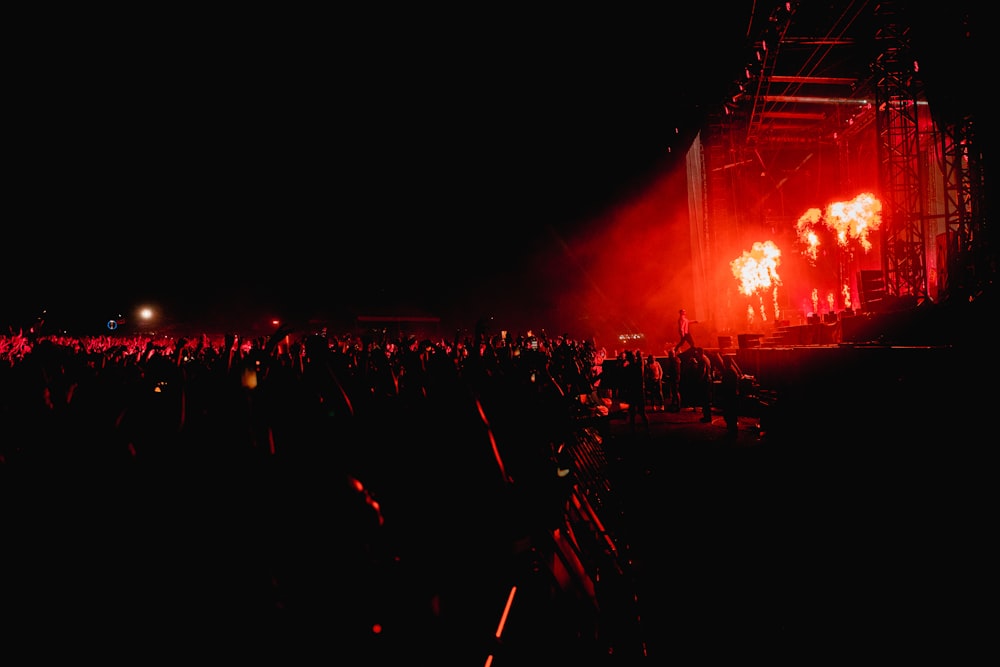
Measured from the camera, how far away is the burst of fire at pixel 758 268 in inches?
932

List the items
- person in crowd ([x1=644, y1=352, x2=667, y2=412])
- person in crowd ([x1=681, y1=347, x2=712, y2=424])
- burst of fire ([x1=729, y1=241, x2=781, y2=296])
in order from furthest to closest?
1. burst of fire ([x1=729, y1=241, x2=781, y2=296])
2. person in crowd ([x1=644, y1=352, x2=667, y2=412])
3. person in crowd ([x1=681, y1=347, x2=712, y2=424])

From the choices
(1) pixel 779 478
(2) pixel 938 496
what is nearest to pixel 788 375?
(1) pixel 779 478

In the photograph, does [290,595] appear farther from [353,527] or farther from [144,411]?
[144,411]

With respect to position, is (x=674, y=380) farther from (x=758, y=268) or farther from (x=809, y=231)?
(x=809, y=231)

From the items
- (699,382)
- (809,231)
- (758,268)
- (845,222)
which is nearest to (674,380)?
(699,382)

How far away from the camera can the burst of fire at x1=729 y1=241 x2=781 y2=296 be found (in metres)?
23.7

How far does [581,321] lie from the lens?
40281mm

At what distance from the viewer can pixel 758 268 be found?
24594mm

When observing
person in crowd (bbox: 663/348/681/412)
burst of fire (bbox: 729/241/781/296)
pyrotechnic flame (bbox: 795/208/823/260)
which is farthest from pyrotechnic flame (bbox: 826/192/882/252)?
person in crowd (bbox: 663/348/681/412)

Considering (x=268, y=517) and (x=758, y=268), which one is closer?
(x=268, y=517)

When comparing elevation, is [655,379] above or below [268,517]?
below

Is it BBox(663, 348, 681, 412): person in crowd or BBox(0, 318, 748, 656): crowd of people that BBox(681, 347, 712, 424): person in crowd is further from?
BBox(0, 318, 748, 656): crowd of people

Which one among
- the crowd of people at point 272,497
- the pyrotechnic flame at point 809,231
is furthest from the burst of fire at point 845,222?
the crowd of people at point 272,497

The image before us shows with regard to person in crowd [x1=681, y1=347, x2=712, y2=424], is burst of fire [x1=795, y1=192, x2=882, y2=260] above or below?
above
